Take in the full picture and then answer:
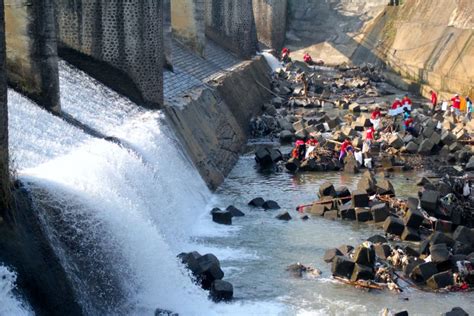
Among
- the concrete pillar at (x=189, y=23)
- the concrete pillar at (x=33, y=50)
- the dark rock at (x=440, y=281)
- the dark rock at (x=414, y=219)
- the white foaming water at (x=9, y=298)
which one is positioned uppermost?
the concrete pillar at (x=33, y=50)

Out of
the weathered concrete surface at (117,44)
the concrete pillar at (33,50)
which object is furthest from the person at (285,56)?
the concrete pillar at (33,50)

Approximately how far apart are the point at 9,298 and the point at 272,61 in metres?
43.3

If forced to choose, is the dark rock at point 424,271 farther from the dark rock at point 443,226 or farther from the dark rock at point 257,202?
the dark rock at point 257,202

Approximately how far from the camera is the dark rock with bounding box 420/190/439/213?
21.9m

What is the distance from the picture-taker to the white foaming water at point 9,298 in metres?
10.8

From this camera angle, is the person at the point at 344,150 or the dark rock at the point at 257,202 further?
the person at the point at 344,150

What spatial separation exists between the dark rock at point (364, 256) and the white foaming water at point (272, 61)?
3508 cm

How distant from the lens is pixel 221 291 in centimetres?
1612

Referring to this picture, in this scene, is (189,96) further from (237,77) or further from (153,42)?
(237,77)

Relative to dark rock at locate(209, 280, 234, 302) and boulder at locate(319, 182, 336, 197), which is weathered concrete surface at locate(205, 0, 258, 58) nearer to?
boulder at locate(319, 182, 336, 197)

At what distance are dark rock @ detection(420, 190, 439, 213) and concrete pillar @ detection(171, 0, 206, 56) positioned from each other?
1882 centimetres

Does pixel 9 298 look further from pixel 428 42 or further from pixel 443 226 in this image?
pixel 428 42

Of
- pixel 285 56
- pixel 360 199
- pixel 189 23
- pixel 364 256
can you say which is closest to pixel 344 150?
pixel 360 199

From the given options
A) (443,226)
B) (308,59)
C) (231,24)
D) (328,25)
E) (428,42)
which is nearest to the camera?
(443,226)
